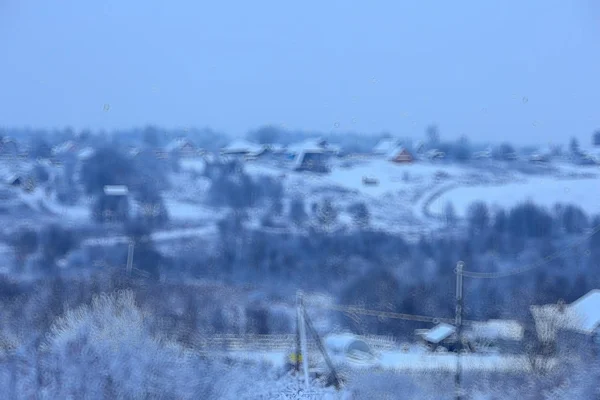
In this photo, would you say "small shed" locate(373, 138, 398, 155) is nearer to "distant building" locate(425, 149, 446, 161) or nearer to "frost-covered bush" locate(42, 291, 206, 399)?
"distant building" locate(425, 149, 446, 161)

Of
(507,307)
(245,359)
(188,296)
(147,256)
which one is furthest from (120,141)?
(507,307)

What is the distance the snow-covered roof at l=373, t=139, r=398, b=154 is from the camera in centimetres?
764

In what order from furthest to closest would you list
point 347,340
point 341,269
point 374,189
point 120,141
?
point 120,141 → point 374,189 → point 341,269 → point 347,340

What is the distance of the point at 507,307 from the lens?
5.16m

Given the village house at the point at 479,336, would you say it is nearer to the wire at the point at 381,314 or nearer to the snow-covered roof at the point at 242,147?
the wire at the point at 381,314

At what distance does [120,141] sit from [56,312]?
336 centimetres

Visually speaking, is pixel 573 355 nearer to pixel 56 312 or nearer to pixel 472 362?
pixel 472 362

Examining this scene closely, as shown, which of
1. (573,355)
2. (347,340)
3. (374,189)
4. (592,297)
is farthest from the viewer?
(374,189)

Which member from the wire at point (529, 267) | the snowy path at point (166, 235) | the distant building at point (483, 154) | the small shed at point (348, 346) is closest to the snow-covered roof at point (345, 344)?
the small shed at point (348, 346)

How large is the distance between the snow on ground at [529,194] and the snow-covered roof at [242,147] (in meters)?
2.30

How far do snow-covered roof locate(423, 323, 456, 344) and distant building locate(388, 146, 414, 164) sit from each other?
121 inches

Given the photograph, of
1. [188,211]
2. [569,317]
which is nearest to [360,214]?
[188,211]

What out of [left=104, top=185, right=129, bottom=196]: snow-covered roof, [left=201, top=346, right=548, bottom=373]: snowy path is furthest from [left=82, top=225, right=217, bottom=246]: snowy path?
[left=201, top=346, right=548, bottom=373]: snowy path

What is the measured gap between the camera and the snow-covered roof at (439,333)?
4.63 m
